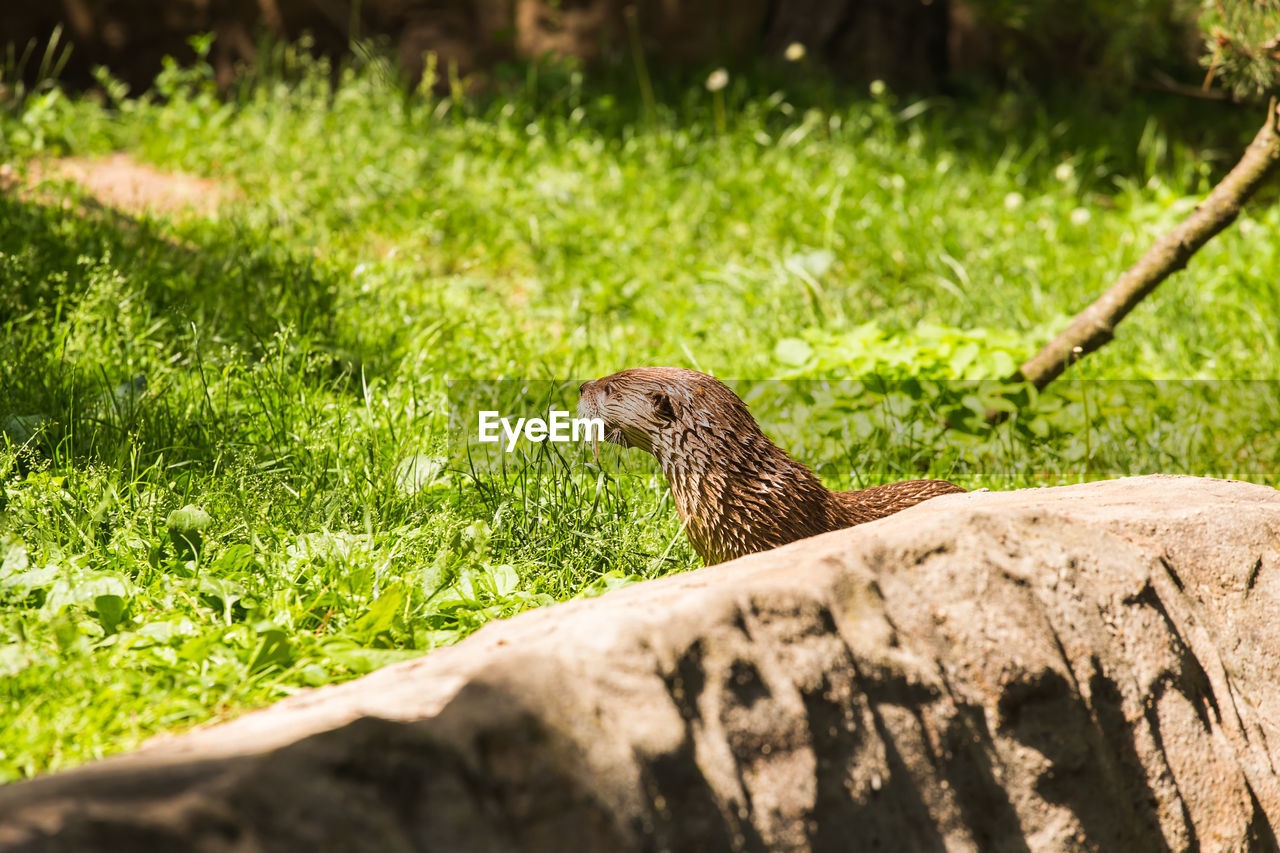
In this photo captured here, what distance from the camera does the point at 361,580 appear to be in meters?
2.36

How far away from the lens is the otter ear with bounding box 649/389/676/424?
2.57m

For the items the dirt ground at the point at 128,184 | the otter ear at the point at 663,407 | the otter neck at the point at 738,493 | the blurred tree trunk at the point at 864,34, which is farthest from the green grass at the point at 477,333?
the blurred tree trunk at the point at 864,34

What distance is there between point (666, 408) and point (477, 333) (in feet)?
6.27

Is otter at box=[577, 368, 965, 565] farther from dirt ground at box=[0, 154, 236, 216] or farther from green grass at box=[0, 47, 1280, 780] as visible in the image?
dirt ground at box=[0, 154, 236, 216]

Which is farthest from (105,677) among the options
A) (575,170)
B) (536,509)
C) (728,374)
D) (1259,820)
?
(575,170)

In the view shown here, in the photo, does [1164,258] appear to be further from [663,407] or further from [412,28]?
[412,28]

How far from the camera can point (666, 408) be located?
258 cm

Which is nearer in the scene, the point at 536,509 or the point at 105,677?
the point at 105,677

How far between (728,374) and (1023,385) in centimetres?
115

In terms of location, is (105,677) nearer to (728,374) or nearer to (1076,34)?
(728,374)

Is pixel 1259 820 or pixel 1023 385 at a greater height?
pixel 1023 385

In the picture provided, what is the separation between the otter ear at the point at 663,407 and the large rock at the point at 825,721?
594 millimetres

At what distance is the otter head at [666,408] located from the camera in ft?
8.38

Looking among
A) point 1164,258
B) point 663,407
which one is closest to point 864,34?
point 1164,258
